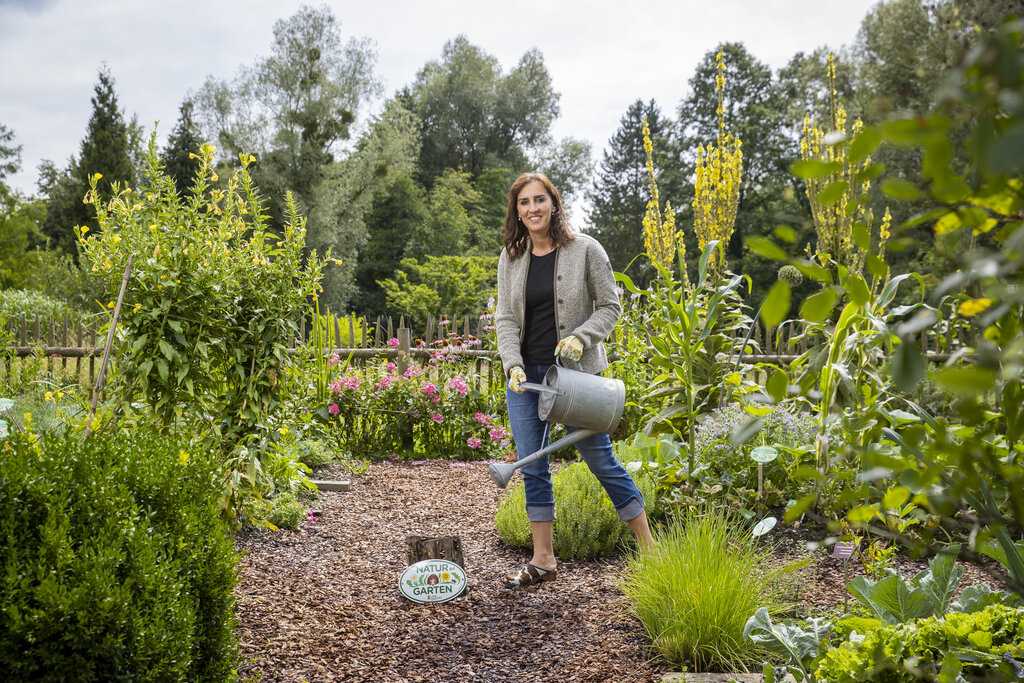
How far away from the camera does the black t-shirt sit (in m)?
2.84

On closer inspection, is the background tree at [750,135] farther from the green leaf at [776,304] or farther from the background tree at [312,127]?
the green leaf at [776,304]

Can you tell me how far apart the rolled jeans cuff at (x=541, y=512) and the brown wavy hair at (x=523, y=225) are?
1025 mm

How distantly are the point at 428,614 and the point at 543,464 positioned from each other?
Answer: 0.72 metres

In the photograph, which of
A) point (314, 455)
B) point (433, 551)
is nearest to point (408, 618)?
point (433, 551)

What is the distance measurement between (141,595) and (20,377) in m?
6.15

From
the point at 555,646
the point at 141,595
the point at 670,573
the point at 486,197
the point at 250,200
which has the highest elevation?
the point at 486,197

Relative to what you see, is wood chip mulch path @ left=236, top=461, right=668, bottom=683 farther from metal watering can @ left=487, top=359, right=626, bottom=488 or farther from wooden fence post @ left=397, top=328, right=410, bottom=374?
wooden fence post @ left=397, top=328, right=410, bottom=374

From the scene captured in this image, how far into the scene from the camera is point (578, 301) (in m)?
2.81

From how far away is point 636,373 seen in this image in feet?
18.1

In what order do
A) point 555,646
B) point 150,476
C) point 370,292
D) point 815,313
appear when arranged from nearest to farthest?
point 815,313 → point 150,476 → point 555,646 → point 370,292

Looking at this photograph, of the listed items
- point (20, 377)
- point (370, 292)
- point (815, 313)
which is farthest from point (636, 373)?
point (370, 292)

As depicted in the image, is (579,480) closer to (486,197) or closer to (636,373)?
(636,373)

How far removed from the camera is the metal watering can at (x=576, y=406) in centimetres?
255

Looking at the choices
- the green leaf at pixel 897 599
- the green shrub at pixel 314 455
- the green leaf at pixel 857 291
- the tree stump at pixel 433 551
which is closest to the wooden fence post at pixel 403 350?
the green shrub at pixel 314 455
